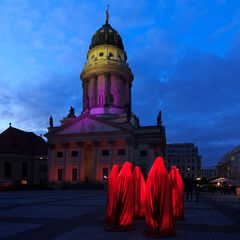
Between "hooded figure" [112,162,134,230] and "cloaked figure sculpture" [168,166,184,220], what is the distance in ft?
12.2

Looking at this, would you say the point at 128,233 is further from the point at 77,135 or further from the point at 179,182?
the point at 77,135

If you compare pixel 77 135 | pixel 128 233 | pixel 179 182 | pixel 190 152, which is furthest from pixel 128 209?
pixel 190 152

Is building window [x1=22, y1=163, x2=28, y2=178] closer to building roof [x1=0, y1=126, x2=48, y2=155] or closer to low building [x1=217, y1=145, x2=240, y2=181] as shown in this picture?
building roof [x1=0, y1=126, x2=48, y2=155]

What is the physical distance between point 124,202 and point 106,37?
296ft

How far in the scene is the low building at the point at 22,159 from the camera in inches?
3590

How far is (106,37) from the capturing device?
101438 mm

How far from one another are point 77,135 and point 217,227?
70.5 meters

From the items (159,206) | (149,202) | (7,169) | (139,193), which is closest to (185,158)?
(7,169)

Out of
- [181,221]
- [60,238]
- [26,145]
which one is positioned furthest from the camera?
[26,145]

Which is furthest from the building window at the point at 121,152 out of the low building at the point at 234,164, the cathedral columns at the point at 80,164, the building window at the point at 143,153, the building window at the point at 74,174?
the low building at the point at 234,164

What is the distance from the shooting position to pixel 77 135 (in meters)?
84.8

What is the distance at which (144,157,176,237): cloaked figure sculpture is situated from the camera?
43.8 feet

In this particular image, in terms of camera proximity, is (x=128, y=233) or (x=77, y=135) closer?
(x=128, y=233)

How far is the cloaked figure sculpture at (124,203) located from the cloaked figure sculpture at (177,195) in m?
3.72
